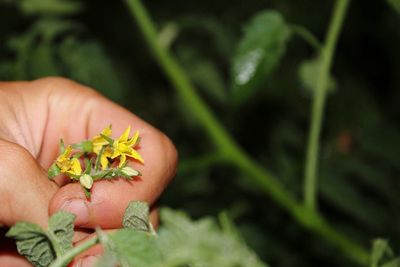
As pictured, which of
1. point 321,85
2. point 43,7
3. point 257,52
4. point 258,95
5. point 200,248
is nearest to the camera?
point 200,248

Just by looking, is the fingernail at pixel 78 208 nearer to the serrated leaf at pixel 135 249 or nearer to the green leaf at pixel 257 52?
the serrated leaf at pixel 135 249

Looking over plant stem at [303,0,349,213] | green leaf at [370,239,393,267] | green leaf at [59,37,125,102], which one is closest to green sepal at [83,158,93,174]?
green leaf at [370,239,393,267]

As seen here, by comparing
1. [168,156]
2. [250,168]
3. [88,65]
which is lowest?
[250,168]

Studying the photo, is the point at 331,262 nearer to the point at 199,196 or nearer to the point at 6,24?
the point at 199,196

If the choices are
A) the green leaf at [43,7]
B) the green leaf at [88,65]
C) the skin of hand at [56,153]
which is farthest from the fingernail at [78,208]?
the green leaf at [43,7]

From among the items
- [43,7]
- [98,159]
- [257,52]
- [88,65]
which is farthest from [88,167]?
[43,7]

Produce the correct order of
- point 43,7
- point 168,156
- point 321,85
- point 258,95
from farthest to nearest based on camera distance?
point 258,95 → point 43,7 → point 321,85 → point 168,156

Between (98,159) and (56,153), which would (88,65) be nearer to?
(56,153)

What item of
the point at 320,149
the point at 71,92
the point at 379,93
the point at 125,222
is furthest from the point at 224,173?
the point at 125,222
